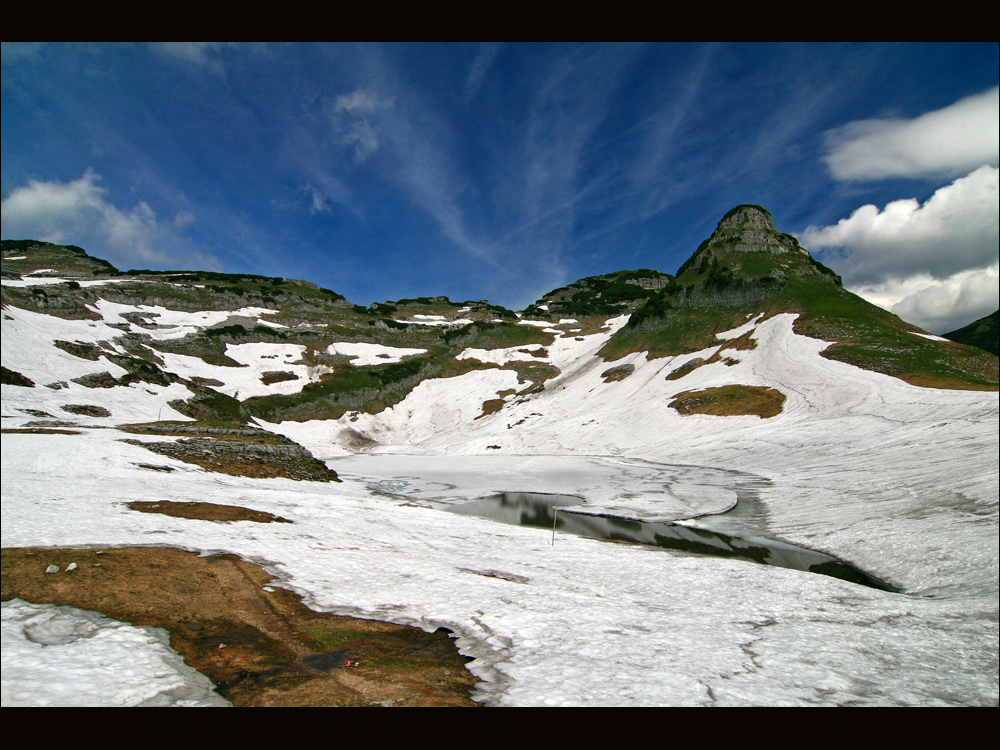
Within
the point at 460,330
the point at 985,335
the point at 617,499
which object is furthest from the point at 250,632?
the point at 985,335

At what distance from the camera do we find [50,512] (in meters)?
13.3

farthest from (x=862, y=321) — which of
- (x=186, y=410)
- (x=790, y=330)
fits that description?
(x=186, y=410)

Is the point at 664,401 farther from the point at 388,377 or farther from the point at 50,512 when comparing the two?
the point at 50,512

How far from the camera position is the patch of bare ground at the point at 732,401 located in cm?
5622

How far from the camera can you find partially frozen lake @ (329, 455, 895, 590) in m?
21.3

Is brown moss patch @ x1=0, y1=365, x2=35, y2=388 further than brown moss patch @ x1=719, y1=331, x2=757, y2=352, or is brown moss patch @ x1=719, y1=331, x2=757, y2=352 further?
brown moss patch @ x1=719, y1=331, x2=757, y2=352

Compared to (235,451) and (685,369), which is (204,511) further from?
(685,369)

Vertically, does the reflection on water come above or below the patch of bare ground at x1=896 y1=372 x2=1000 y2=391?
below

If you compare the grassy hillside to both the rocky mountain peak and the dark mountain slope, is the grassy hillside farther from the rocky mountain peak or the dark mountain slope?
the dark mountain slope

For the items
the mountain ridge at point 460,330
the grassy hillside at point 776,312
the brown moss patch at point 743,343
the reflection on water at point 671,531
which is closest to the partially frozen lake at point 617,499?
the reflection on water at point 671,531

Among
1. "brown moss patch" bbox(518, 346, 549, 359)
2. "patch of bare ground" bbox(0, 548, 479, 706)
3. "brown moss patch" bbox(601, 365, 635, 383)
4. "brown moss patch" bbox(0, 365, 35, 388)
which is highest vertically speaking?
"brown moss patch" bbox(518, 346, 549, 359)

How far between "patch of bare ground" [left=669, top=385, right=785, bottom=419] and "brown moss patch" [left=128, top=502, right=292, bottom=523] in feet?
180

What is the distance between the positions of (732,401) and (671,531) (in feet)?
138

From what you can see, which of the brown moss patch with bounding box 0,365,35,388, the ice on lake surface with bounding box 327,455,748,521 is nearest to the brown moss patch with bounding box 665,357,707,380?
the ice on lake surface with bounding box 327,455,748,521
